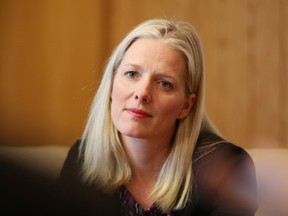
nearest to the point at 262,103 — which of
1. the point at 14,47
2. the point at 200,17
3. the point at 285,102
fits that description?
the point at 285,102

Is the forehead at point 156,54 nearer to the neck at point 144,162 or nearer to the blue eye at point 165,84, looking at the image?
the blue eye at point 165,84

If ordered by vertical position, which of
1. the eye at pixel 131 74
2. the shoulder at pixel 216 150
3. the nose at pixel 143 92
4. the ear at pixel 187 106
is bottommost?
the shoulder at pixel 216 150

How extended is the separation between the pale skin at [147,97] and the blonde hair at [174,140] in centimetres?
1

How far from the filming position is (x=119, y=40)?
792 mm

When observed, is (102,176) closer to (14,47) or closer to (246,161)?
(246,161)

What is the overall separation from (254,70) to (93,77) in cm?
34

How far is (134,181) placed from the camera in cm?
65

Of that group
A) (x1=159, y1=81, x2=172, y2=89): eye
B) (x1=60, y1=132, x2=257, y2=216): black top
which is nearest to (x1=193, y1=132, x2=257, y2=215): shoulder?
(x1=60, y1=132, x2=257, y2=216): black top

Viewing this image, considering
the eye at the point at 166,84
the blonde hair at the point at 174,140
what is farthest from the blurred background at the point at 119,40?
the eye at the point at 166,84

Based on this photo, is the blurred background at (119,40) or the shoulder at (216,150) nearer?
the shoulder at (216,150)

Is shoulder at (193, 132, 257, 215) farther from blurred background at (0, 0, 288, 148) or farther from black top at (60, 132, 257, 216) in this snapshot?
blurred background at (0, 0, 288, 148)

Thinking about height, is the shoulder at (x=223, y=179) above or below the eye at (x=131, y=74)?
below

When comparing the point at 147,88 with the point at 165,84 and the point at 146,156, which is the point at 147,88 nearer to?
the point at 165,84

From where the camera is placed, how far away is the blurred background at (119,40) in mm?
784
